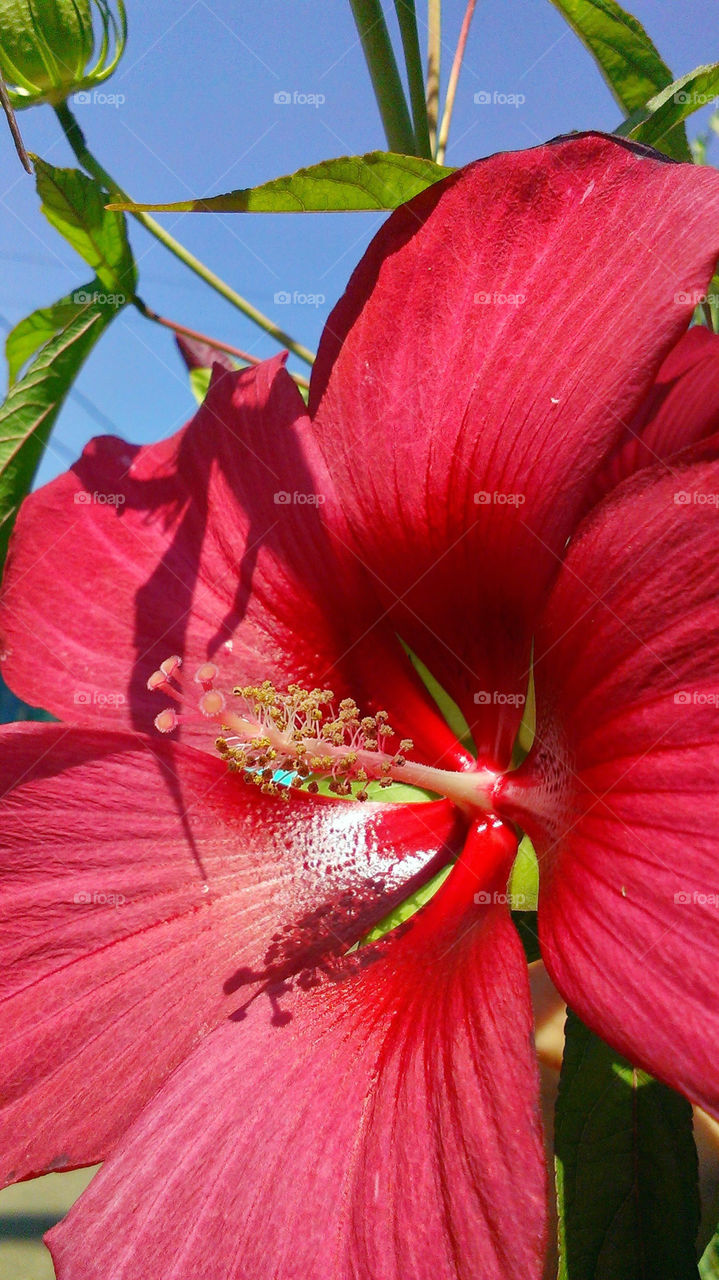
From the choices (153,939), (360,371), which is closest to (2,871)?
(153,939)

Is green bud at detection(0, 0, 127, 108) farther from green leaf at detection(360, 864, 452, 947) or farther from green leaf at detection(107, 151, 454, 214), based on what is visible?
green leaf at detection(360, 864, 452, 947)

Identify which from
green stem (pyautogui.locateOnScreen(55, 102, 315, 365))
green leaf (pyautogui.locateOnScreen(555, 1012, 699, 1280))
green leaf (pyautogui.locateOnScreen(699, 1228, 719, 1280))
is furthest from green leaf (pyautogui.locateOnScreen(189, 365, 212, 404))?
green leaf (pyautogui.locateOnScreen(699, 1228, 719, 1280))

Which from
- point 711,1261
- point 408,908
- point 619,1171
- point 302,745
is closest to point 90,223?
point 302,745

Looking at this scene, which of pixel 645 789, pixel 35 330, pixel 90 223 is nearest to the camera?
pixel 645 789

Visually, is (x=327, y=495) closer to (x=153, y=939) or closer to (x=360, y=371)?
(x=360, y=371)

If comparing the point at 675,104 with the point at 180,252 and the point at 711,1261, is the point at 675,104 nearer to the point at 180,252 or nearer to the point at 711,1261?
the point at 180,252

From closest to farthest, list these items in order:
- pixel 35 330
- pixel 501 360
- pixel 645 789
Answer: pixel 645 789, pixel 501 360, pixel 35 330
